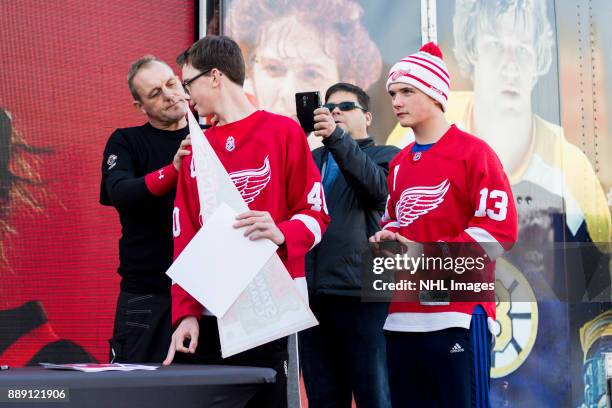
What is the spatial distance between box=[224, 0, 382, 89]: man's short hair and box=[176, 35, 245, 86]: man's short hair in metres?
2.05

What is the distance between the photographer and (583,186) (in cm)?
503

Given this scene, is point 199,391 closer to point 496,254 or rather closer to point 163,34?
point 496,254

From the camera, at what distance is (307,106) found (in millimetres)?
3162

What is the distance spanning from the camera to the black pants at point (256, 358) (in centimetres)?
228

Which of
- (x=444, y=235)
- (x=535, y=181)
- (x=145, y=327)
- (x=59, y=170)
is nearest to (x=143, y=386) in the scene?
(x=444, y=235)

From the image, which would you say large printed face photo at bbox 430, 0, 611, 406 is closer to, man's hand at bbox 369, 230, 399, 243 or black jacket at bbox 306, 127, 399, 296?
black jacket at bbox 306, 127, 399, 296

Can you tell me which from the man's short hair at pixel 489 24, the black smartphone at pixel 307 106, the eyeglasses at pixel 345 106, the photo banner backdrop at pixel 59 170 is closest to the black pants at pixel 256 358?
the black smartphone at pixel 307 106

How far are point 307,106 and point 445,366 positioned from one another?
1.00 m

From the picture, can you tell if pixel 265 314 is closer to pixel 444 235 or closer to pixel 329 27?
pixel 444 235

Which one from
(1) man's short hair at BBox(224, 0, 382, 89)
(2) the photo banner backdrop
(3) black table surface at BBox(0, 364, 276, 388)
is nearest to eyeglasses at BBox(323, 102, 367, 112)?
(1) man's short hair at BBox(224, 0, 382, 89)

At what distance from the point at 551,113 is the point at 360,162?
1.97 meters

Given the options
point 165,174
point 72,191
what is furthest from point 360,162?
point 72,191

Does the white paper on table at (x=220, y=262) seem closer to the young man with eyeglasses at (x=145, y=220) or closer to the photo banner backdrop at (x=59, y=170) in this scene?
the young man with eyeglasses at (x=145, y=220)

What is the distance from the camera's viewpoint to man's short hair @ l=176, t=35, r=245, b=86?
8.54 ft
